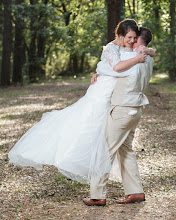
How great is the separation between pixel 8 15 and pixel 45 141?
1664 cm

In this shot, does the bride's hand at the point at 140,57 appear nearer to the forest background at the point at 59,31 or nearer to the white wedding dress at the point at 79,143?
the white wedding dress at the point at 79,143

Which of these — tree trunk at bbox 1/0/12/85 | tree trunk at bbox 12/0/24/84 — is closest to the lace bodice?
tree trunk at bbox 1/0/12/85

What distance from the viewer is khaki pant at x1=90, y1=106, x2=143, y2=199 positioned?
4.13 metres

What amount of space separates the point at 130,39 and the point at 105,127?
1.03 metres

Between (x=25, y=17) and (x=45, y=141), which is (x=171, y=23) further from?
(x=45, y=141)

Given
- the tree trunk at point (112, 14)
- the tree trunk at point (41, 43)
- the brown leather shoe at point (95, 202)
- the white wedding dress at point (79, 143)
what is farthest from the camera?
the tree trunk at point (41, 43)

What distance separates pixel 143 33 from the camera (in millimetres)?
4094

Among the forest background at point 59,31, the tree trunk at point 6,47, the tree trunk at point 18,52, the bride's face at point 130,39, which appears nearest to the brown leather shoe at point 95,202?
the bride's face at point 130,39

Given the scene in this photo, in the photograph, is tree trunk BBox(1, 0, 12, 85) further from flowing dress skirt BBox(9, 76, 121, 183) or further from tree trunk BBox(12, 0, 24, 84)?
flowing dress skirt BBox(9, 76, 121, 183)

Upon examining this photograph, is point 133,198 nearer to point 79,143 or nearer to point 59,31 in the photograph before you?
point 79,143

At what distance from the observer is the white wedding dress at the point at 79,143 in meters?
4.21

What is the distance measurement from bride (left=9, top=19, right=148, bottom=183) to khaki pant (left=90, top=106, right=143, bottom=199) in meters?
0.09

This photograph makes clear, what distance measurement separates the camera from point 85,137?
14.1 feet

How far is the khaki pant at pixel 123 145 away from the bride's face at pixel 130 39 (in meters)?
0.71
